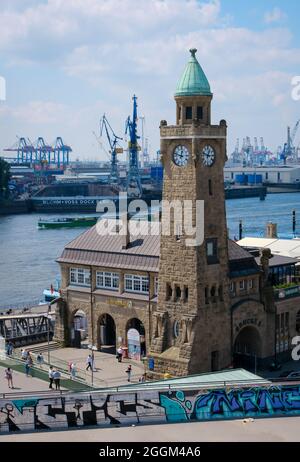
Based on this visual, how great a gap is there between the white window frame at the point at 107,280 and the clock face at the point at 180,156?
7592 millimetres

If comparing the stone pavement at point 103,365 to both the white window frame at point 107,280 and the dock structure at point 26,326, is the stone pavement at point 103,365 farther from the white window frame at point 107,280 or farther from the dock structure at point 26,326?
the white window frame at point 107,280

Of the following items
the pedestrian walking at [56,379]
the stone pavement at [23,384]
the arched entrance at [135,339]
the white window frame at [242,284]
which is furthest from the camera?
Result: the arched entrance at [135,339]

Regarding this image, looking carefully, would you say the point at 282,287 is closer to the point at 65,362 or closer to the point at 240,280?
the point at 240,280

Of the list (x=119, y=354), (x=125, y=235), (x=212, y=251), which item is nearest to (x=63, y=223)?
(x=125, y=235)

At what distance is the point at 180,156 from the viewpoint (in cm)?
3806

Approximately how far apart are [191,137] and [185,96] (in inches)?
79.5

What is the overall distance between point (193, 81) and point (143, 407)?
15533mm

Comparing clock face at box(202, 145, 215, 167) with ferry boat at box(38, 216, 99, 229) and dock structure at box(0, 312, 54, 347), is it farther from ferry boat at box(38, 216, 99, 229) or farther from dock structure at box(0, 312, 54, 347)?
ferry boat at box(38, 216, 99, 229)

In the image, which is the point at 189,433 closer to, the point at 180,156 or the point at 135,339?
the point at 135,339

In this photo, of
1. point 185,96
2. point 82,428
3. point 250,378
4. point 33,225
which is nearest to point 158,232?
point 185,96

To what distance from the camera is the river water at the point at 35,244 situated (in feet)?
247

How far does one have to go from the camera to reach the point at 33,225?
144 meters

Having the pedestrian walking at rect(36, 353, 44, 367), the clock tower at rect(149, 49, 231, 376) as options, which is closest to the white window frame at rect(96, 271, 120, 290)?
the clock tower at rect(149, 49, 231, 376)

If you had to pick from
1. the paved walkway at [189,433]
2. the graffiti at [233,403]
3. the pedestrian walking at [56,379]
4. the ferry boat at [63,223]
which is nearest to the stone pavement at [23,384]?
the pedestrian walking at [56,379]
